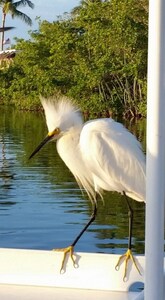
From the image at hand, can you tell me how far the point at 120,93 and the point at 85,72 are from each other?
198cm

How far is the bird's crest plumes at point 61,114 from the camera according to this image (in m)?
3.47

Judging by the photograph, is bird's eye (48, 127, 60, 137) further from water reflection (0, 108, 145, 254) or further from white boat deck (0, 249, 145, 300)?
water reflection (0, 108, 145, 254)

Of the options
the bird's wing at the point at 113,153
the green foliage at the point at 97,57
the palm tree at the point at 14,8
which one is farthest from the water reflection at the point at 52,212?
the palm tree at the point at 14,8

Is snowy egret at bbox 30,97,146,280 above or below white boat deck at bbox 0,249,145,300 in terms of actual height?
above

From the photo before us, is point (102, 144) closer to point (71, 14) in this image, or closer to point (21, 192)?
point (21, 192)

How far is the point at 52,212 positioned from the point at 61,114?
5.87 meters

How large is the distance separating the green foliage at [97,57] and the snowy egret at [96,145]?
86.5ft

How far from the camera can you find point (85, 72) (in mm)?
33656

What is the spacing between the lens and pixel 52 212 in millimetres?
9258

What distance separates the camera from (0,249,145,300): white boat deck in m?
2.92

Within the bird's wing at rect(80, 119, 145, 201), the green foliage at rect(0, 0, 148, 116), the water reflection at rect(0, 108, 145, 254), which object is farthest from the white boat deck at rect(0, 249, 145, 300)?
the green foliage at rect(0, 0, 148, 116)

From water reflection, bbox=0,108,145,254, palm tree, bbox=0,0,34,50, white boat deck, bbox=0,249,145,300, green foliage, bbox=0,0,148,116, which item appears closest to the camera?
white boat deck, bbox=0,249,145,300

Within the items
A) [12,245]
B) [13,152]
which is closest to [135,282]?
[12,245]

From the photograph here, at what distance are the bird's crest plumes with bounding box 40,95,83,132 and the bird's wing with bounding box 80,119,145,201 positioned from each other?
0.23ft
